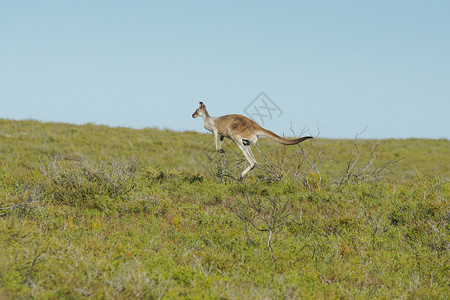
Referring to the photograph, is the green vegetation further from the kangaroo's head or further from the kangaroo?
the kangaroo's head

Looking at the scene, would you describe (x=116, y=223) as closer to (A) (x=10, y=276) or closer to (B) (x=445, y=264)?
(A) (x=10, y=276)

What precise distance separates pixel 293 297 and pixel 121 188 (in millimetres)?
5393

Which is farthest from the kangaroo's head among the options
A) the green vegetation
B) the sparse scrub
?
the sparse scrub

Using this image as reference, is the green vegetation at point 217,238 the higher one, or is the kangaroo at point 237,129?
the kangaroo at point 237,129

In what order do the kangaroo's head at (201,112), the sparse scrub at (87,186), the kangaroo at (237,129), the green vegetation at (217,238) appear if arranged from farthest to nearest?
the kangaroo's head at (201,112)
the kangaroo at (237,129)
the sparse scrub at (87,186)
the green vegetation at (217,238)

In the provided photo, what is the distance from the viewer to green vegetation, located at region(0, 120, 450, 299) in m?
4.27

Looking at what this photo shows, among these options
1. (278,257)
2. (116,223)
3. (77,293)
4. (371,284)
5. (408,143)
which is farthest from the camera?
(408,143)

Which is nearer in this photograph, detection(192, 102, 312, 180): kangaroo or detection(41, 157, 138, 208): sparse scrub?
detection(41, 157, 138, 208): sparse scrub

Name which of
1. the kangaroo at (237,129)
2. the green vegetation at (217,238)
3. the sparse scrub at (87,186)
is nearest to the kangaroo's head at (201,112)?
the kangaroo at (237,129)

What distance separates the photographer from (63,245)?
5.24m

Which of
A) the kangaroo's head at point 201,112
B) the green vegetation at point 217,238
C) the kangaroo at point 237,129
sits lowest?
the green vegetation at point 217,238

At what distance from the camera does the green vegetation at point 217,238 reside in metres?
4.27

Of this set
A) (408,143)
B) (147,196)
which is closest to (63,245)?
(147,196)

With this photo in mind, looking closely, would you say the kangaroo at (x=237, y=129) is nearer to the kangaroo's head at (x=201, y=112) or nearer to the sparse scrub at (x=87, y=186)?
the kangaroo's head at (x=201, y=112)
